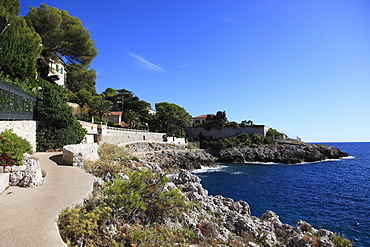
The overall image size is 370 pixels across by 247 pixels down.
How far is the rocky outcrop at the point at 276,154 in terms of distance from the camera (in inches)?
1970

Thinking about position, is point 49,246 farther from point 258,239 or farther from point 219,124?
point 219,124

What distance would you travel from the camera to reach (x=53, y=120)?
2042 centimetres

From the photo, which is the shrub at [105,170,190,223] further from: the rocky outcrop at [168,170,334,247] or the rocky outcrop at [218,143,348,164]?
the rocky outcrop at [218,143,348,164]

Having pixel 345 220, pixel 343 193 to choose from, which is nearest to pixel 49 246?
pixel 345 220

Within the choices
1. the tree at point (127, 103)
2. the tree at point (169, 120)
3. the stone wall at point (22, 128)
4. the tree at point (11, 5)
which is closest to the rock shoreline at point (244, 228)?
the stone wall at point (22, 128)

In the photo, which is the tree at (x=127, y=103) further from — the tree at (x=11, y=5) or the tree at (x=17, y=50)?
the tree at (x=17, y=50)

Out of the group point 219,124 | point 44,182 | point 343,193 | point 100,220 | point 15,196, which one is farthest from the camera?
point 219,124

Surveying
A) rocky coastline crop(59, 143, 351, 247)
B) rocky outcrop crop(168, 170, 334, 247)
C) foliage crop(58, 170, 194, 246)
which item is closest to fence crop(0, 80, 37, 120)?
rocky coastline crop(59, 143, 351, 247)

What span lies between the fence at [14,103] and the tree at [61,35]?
17899 mm

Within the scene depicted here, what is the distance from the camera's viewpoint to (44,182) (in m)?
8.94

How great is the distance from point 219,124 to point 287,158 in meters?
23.4

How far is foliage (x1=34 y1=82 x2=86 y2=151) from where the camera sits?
19.5 m

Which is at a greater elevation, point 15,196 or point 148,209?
point 15,196

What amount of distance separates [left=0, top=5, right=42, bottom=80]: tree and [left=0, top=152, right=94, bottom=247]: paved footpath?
649 inches
